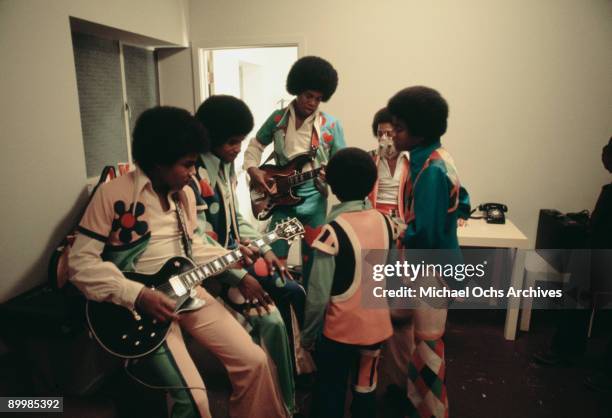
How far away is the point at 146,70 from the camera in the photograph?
11.0 ft

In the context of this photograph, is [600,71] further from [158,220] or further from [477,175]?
[158,220]

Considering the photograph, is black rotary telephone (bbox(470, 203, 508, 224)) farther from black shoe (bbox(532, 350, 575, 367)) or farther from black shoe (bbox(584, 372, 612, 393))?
black shoe (bbox(584, 372, 612, 393))

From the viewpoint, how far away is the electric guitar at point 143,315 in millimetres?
1498

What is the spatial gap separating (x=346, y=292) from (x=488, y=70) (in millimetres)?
2282

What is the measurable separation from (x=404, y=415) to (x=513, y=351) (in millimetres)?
967

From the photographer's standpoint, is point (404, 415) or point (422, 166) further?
point (404, 415)

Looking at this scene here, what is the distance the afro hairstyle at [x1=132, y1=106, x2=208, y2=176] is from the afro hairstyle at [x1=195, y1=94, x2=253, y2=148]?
319mm

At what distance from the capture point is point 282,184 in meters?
2.51

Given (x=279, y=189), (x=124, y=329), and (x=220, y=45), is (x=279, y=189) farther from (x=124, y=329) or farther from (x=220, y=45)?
(x=220, y=45)

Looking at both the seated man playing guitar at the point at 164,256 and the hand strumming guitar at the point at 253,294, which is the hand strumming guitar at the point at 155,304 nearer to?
the seated man playing guitar at the point at 164,256

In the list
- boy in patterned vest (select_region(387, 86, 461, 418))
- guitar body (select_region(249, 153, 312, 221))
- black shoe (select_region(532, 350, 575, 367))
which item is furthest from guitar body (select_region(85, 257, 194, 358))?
black shoe (select_region(532, 350, 575, 367))

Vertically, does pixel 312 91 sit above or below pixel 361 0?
below

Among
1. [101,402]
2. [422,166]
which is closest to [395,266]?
[422,166]

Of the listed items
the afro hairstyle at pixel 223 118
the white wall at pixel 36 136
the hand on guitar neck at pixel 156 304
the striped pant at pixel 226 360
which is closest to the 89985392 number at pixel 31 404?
the white wall at pixel 36 136
